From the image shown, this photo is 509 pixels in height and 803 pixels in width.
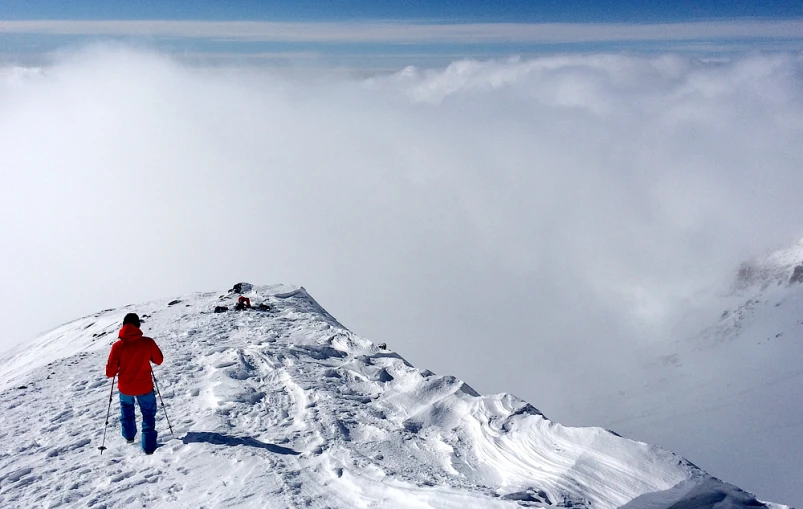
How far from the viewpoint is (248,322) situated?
54.4ft

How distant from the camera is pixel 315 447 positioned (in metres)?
8.77

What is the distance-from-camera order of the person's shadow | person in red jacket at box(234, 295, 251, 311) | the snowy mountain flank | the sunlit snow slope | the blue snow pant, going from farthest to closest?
the sunlit snow slope, person in red jacket at box(234, 295, 251, 311), the person's shadow, the blue snow pant, the snowy mountain flank

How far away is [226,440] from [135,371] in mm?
1630

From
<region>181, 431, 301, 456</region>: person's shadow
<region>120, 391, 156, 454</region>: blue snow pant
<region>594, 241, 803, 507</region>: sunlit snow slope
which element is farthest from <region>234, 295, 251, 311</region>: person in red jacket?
<region>594, 241, 803, 507</region>: sunlit snow slope

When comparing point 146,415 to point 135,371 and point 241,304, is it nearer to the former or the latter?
point 135,371

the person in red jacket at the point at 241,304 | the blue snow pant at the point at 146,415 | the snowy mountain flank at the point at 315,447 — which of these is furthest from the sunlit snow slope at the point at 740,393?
the blue snow pant at the point at 146,415

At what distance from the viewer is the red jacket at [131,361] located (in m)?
8.39

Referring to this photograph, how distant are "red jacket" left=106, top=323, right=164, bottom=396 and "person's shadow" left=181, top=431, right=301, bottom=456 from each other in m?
0.99

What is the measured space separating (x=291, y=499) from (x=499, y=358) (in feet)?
474

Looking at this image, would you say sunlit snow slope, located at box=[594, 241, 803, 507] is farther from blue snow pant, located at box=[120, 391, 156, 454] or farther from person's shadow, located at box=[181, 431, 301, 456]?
blue snow pant, located at box=[120, 391, 156, 454]

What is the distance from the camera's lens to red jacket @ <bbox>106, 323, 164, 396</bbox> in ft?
27.5

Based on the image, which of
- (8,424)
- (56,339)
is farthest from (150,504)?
(56,339)

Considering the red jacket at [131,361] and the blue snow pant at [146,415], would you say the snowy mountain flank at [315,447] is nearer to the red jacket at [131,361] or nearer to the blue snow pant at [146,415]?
the blue snow pant at [146,415]

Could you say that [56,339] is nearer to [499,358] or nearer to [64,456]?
[64,456]
